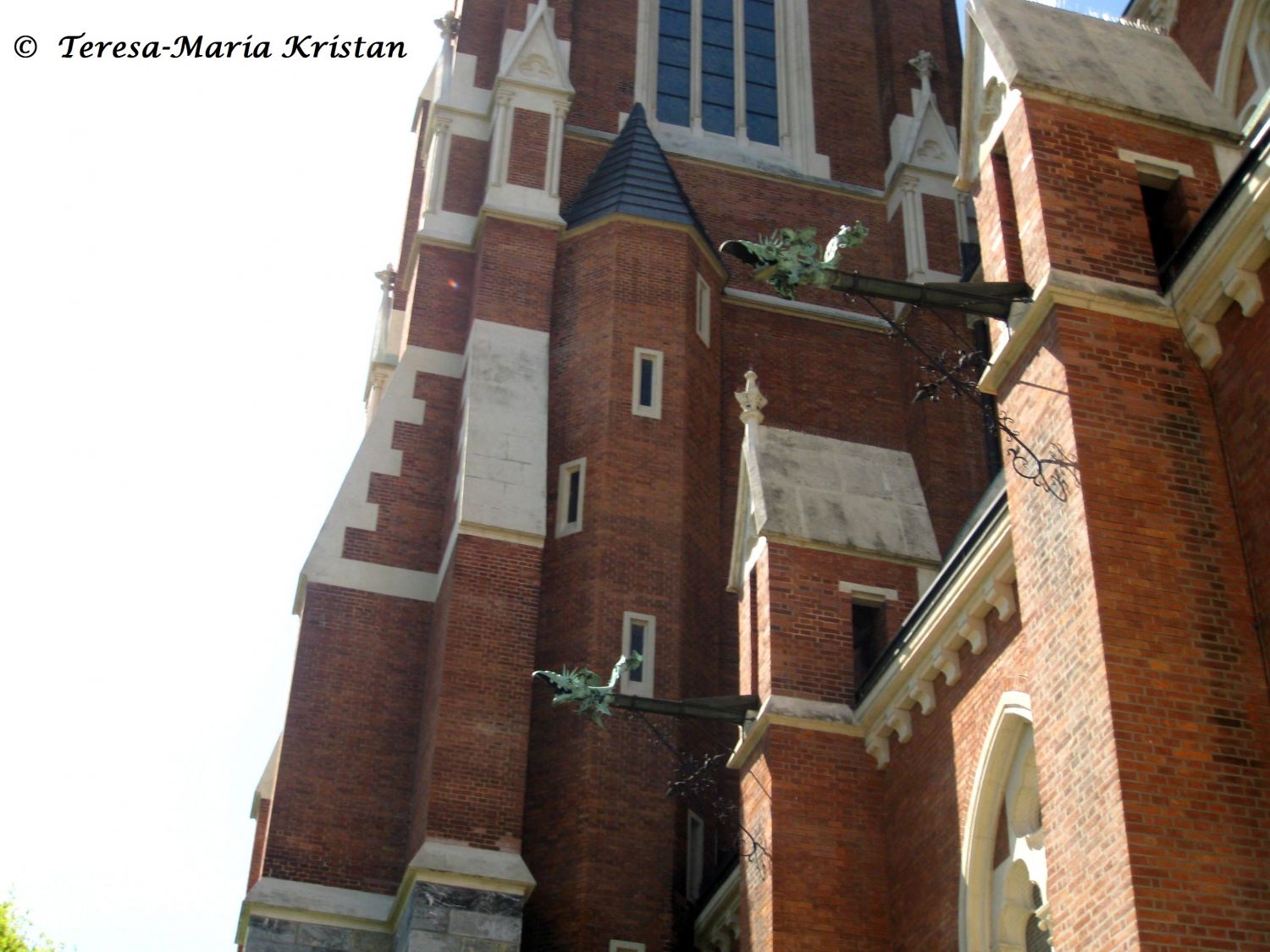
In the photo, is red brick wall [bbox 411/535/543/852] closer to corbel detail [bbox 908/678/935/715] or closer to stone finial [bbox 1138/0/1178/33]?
corbel detail [bbox 908/678/935/715]

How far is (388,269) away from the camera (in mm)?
35344

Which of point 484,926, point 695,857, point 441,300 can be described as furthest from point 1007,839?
point 441,300

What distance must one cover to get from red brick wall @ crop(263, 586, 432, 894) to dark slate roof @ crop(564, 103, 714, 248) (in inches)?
306

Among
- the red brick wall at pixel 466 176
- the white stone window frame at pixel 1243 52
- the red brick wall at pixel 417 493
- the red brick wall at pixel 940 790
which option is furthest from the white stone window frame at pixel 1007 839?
the red brick wall at pixel 466 176

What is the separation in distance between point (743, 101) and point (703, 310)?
765 centimetres

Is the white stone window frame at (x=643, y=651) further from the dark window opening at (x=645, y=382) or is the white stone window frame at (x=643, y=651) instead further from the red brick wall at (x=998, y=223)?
the red brick wall at (x=998, y=223)

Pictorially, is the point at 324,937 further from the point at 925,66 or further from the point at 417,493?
the point at 925,66

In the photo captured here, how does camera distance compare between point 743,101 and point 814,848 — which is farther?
point 743,101

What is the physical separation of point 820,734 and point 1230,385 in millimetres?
6119

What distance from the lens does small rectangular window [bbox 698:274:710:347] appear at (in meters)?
27.0

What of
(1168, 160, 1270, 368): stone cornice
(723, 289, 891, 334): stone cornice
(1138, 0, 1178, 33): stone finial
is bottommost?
(1168, 160, 1270, 368): stone cornice

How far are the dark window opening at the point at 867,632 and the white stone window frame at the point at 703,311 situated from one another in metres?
9.91

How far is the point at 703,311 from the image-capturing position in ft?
89.7

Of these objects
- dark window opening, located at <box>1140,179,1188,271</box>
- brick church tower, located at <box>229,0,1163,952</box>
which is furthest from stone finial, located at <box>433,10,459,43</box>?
dark window opening, located at <box>1140,179,1188,271</box>
